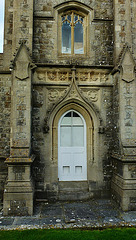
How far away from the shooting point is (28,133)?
6367 millimetres

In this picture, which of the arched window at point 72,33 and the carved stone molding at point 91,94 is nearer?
the carved stone molding at point 91,94

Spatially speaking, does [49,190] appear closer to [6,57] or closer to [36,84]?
[36,84]

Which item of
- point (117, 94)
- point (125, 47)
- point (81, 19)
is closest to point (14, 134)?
point (117, 94)

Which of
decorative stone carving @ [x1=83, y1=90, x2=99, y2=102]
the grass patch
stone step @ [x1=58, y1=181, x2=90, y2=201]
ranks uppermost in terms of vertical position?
decorative stone carving @ [x1=83, y1=90, x2=99, y2=102]

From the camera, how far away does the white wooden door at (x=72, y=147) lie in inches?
291

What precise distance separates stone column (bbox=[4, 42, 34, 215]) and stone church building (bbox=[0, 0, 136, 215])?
0.11ft

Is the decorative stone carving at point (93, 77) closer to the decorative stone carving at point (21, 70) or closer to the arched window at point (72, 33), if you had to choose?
the arched window at point (72, 33)

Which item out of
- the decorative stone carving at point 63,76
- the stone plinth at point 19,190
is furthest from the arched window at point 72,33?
the stone plinth at point 19,190

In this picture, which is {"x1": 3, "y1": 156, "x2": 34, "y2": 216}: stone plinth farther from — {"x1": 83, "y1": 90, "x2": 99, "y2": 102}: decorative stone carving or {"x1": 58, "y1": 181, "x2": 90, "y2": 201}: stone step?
{"x1": 83, "y1": 90, "x2": 99, "y2": 102}: decorative stone carving

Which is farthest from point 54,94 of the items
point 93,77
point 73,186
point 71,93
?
point 73,186

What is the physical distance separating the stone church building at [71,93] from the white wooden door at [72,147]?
4 centimetres

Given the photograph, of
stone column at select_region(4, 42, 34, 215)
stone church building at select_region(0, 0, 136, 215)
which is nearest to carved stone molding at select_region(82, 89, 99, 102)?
stone church building at select_region(0, 0, 136, 215)

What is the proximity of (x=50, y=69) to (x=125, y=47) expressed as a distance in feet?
8.93

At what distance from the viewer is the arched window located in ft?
25.4
